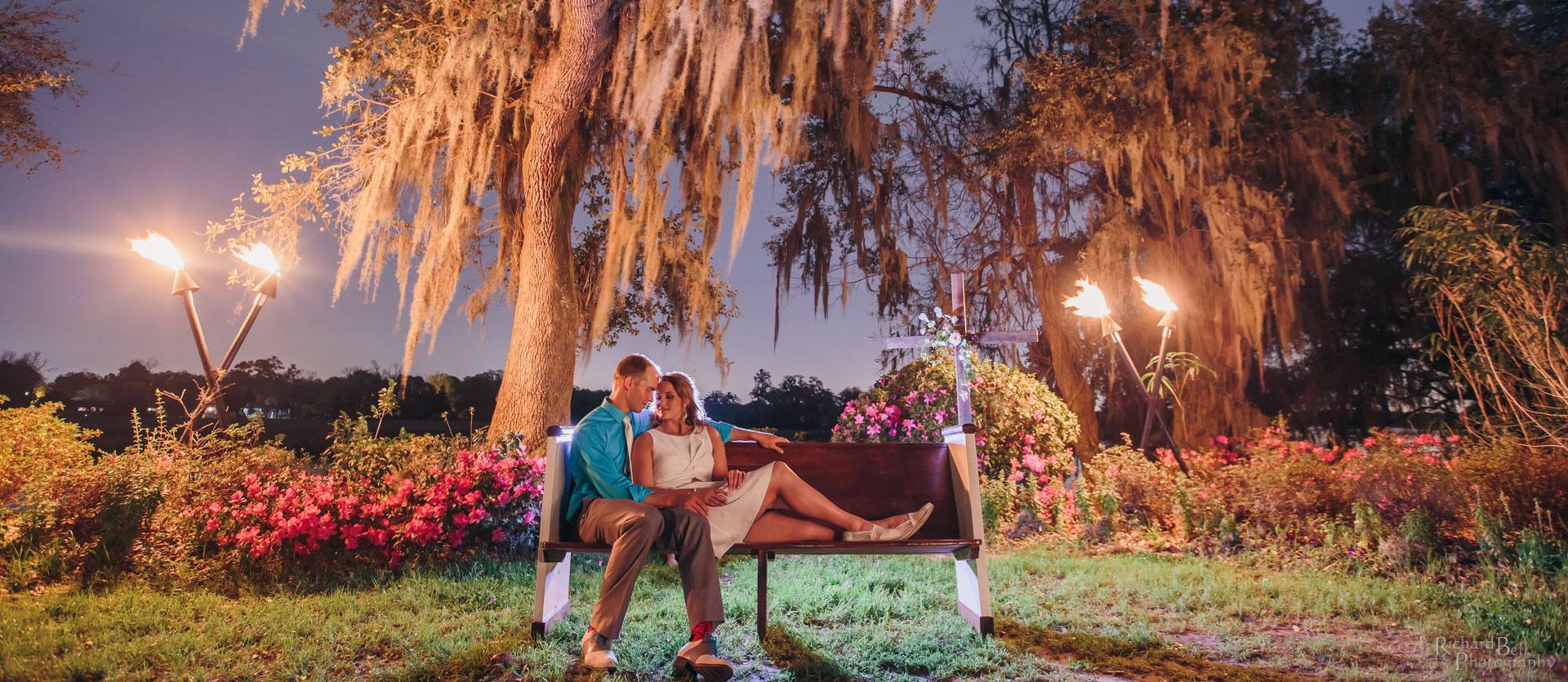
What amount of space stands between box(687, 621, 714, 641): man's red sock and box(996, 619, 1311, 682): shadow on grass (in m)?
1.07

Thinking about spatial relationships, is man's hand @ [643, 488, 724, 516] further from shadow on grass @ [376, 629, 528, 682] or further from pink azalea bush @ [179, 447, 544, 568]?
pink azalea bush @ [179, 447, 544, 568]

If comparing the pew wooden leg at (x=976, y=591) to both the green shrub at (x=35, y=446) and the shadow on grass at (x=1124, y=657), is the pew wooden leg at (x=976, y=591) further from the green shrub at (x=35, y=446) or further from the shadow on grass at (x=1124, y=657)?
the green shrub at (x=35, y=446)

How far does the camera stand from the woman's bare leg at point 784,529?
2.90 metres

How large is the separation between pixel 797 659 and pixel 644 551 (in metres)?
0.62

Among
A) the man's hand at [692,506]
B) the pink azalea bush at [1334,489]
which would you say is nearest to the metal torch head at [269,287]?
the man's hand at [692,506]

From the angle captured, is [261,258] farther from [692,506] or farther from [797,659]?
[797,659]

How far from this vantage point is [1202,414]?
8.43m

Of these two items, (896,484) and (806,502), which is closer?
(806,502)

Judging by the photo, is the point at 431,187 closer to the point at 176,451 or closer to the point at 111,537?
the point at 176,451

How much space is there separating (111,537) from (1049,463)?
Answer: 588 cm

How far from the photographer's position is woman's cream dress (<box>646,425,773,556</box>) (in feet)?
9.21

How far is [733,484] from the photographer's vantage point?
115 inches

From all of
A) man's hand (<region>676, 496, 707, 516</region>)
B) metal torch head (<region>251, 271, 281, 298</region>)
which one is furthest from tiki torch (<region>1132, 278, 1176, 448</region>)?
metal torch head (<region>251, 271, 281, 298</region>)

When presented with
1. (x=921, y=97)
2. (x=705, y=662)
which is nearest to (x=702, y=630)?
(x=705, y=662)
